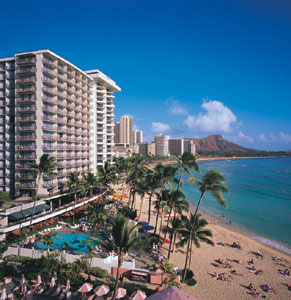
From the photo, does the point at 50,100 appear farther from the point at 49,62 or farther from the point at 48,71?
the point at 49,62

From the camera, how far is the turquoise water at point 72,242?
90.1 feet

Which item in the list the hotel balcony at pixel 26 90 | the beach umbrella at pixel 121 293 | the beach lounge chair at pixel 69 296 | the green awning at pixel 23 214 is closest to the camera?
the beach lounge chair at pixel 69 296

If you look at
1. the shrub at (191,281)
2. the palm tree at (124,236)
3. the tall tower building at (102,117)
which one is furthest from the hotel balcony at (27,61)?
the shrub at (191,281)

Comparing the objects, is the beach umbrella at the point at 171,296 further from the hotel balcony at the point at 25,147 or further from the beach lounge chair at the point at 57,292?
the hotel balcony at the point at 25,147

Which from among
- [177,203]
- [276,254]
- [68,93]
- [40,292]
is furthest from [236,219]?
[68,93]

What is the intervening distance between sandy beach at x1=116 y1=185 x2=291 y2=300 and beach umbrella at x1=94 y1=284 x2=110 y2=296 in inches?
366

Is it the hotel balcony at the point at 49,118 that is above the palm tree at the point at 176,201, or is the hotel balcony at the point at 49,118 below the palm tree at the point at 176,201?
above

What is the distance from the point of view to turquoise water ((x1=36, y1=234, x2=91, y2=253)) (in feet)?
90.1

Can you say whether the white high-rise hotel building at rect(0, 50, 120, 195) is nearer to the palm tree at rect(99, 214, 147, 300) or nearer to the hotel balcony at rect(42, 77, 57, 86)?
the hotel balcony at rect(42, 77, 57, 86)

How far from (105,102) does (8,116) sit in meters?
33.8

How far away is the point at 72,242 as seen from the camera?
1155 inches

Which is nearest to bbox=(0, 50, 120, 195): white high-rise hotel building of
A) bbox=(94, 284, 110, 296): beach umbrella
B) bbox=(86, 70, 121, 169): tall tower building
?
bbox=(86, 70, 121, 169): tall tower building

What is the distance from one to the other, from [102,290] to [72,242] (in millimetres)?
13412

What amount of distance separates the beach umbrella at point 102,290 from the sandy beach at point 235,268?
9.30m
